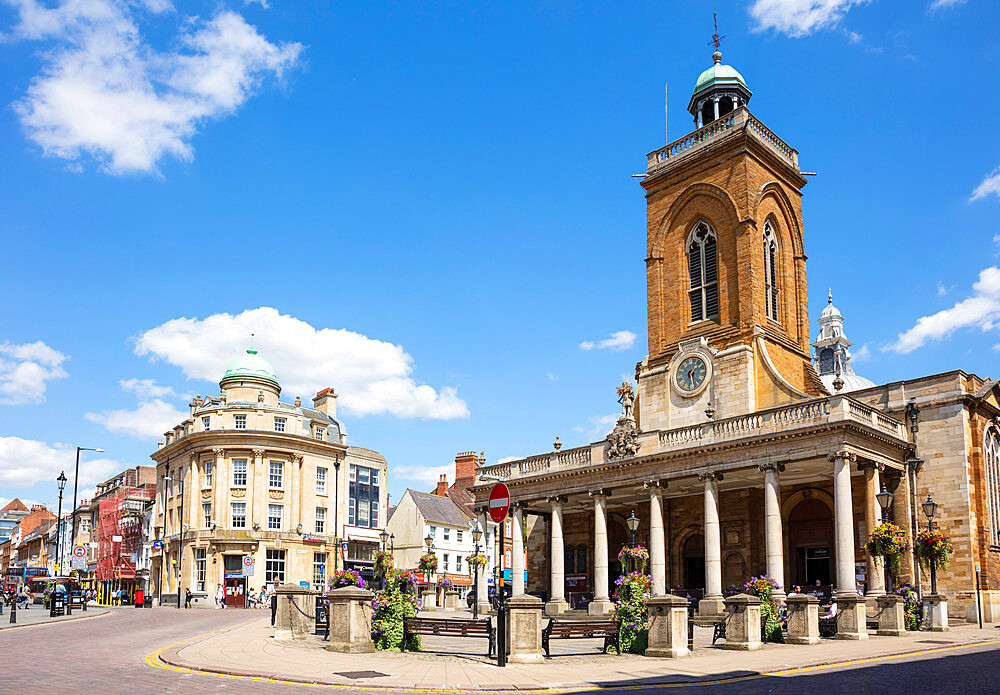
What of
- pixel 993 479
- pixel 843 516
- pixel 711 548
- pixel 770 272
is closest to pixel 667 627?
pixel 843 516

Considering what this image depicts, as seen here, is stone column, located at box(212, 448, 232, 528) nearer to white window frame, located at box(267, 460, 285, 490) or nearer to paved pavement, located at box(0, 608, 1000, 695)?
white window frame, located at box(267, 460, 285, 490)

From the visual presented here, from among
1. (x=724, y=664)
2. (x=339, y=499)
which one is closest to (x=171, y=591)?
(x=339, y=499)

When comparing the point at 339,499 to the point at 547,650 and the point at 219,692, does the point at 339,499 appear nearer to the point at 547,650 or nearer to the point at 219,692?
the point at 547,650

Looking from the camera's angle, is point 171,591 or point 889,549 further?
point 171,591

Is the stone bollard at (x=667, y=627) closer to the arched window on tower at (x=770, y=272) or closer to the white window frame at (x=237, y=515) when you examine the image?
the arched window on tower at (x=770, y=272)

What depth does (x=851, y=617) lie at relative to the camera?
24.9m

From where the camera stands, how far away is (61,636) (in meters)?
26.0

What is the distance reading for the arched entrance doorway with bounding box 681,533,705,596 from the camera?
4150cm

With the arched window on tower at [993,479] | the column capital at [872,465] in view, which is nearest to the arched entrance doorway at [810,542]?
the column capital at [872,465]

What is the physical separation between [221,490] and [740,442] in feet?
140

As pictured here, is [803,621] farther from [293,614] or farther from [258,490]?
[258,490]

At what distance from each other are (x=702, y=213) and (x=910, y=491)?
1684cm

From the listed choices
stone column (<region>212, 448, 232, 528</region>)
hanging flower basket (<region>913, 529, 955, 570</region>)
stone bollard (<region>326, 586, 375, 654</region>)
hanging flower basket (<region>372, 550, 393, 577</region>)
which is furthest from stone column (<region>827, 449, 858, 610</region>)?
stone column (<region>212, 448, 232, 528</region>)

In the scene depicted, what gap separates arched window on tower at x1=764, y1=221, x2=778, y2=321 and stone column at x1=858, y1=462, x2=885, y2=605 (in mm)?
11196
